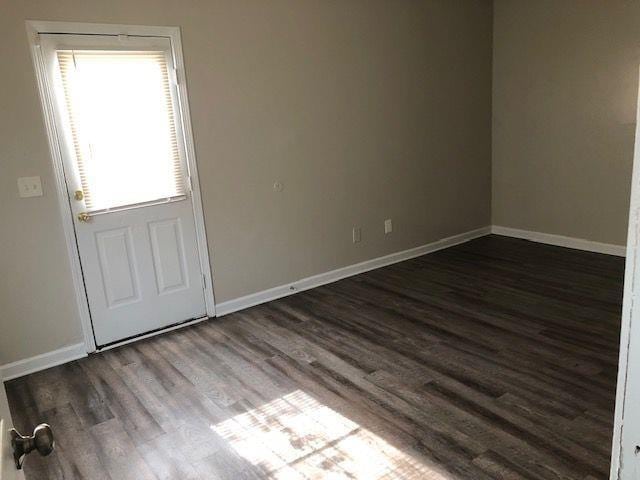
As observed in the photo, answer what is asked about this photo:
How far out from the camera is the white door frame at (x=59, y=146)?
3027 millimetres

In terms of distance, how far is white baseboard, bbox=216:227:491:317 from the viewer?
4.07m

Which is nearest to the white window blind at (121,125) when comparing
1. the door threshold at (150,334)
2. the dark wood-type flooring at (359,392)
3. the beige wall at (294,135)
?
the beige wall at (294,135)

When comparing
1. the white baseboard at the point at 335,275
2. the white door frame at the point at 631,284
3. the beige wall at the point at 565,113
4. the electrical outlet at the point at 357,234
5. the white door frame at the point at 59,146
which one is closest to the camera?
the white door frame at the point at 631,284

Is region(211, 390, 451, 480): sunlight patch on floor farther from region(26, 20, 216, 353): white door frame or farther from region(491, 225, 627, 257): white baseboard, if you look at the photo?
region(491, 225, 627, 257): white baseboard

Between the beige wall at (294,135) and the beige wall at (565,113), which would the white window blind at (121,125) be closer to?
the beige wall at (294,135)

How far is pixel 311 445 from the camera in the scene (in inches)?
93.8

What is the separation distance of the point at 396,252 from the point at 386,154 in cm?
96

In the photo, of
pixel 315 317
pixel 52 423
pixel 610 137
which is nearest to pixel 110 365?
pixel 52 423

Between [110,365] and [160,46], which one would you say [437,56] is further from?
[110,365]

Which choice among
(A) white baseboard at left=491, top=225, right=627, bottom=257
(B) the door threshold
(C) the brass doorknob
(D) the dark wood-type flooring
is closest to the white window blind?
(B) the door threshold

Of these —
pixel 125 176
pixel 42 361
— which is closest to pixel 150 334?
pixel 42 361

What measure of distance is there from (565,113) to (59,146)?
4.36m

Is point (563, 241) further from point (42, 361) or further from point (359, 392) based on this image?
point (42, 361)

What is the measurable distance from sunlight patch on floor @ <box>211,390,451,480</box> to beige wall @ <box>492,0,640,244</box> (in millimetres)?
3589
